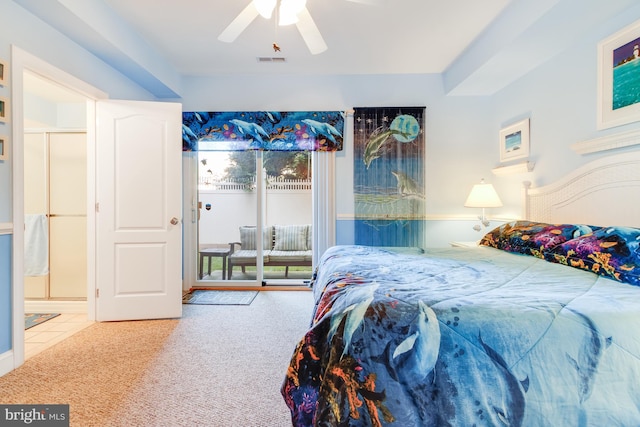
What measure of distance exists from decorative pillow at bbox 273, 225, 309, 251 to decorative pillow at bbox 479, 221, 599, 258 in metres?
2.68

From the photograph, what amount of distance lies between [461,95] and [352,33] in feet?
5.69

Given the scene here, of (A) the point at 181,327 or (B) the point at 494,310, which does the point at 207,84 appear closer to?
(A) the point at 181,327

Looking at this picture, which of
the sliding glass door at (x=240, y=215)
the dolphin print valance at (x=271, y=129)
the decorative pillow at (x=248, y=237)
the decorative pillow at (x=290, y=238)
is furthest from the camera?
the decorative pillow at (x=290, y=238)

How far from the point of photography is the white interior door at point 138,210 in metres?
2.92

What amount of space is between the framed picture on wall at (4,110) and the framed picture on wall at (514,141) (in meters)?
4.28

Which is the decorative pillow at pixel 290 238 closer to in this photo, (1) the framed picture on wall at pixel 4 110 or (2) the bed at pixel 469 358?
(1) the framed picture on wall at pixel 4 110

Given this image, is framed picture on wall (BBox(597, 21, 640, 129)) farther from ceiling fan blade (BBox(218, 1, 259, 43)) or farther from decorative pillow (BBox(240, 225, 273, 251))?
decorative pillow (BBox(240, 225, 273, 251))

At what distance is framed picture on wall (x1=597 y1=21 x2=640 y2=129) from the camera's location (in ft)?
6.66

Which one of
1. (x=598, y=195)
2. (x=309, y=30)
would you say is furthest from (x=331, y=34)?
(x=598, y=195)

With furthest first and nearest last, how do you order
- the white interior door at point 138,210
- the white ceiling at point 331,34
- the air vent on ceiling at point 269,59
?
the air vent on ceiling at point 269,59, the white interior door at point 138,210, the white ceiling at point 331,34

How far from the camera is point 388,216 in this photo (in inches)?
151

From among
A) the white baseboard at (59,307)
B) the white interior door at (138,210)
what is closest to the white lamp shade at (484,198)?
the white interior door at (138,210)

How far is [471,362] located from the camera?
0.99 metres

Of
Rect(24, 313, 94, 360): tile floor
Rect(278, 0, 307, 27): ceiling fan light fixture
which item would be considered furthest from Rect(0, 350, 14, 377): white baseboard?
Rect(278, 0, 307, 27): ceiling fan light fixture
